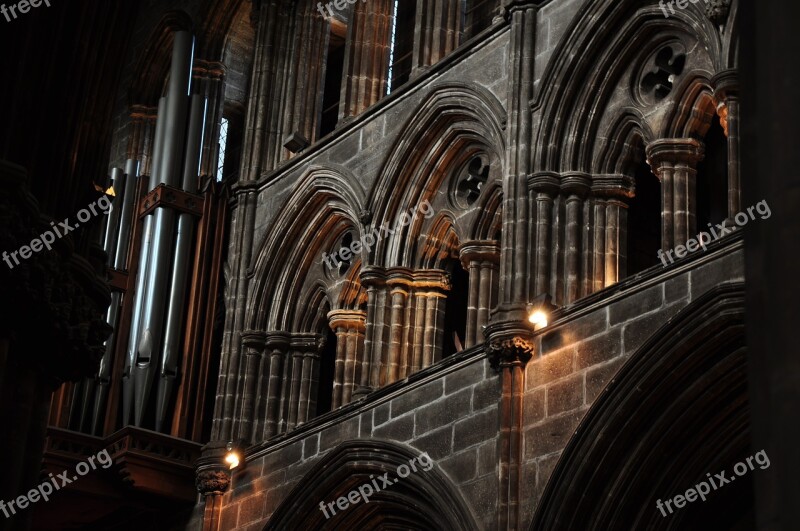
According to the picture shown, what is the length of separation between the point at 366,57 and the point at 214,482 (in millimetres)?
5069

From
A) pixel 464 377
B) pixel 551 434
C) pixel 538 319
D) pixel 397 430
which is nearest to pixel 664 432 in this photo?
pixel 551 434

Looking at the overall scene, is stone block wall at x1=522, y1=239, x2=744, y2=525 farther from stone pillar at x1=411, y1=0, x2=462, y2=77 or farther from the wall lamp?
stone pillar at x1=411, y1=0, x2=462, y2=77

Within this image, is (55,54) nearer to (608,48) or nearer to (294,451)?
(608,48)

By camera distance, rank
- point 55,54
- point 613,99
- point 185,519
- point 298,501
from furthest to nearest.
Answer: point 185,519 → point 298,501 → point 613,99 → point 55,54

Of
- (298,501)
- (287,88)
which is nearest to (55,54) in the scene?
(298,501)

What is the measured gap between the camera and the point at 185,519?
17.0m

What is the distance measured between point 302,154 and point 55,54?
7.82 meters

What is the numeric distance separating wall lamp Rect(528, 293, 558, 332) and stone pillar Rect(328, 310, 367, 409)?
10.8 ft

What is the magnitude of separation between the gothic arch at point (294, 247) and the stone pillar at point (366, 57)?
2.92 feet

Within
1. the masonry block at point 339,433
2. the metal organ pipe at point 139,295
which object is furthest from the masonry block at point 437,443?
the metal organ pipe at point 139,295

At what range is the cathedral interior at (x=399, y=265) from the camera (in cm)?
958

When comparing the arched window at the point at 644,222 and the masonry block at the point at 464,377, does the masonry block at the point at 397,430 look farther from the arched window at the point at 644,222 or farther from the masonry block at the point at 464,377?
the arched window at the point at 644,222

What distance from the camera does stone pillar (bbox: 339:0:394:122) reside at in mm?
17453

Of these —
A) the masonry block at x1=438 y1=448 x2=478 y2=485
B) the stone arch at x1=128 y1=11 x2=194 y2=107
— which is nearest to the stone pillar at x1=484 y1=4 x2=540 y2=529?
the masonry block at x1=438 y1=448 x2=478 y2=485
